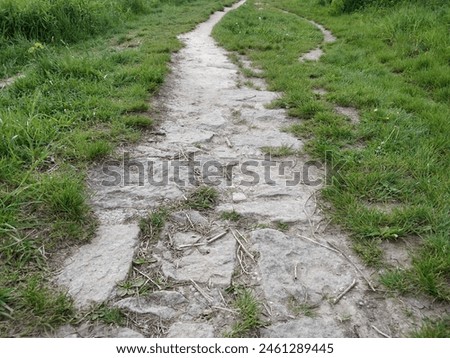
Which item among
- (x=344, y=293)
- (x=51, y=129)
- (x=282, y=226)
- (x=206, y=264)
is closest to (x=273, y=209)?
(x=282, y=226)

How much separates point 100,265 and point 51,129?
1.86 metres

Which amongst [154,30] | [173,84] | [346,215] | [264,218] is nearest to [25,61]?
[173,84]

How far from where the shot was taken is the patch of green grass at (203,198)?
2764 millimetres

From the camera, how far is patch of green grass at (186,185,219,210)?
2764 millimetres

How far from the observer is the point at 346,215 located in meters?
2.66

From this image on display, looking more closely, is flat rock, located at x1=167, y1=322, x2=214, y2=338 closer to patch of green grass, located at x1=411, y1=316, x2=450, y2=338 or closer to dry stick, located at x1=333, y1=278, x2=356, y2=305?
dry stick, located at x1=333, y1=278, x2=356, y2=305

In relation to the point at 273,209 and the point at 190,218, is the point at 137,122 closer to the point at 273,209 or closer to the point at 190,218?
the point at 190,218

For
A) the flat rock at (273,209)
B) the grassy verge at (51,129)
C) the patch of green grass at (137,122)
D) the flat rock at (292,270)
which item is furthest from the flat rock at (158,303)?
the patch of green grass at (137,122)

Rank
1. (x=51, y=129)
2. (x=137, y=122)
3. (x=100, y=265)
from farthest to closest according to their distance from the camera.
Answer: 1. (x=137, y=122)
2. (x=51, y=129)
3. (x=100, y=265)

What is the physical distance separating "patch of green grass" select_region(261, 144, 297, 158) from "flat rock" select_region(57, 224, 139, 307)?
5.22 ft

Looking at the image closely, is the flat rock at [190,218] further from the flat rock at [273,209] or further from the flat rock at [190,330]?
the flat rock at [190,330]

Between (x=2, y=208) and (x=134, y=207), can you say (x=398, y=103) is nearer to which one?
(x=134, y=207)

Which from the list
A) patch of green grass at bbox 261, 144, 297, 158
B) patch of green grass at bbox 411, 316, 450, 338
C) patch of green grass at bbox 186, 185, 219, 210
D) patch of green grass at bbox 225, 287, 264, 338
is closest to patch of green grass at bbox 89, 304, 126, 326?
patch of green grass at bbox 225, 287, 264, 338

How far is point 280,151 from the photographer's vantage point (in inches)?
139
